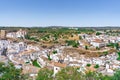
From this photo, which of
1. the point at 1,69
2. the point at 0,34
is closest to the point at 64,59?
the point at 1,69

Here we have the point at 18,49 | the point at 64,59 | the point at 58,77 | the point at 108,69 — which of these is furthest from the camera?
the point at 18,49

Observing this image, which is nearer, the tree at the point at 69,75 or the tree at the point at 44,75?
the tree at the point at 69,75

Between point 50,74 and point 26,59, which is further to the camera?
point 26,59

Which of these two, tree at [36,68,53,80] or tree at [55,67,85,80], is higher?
tree at [55,67,85,80]

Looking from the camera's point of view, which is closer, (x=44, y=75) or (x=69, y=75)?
(x=69, y=75)

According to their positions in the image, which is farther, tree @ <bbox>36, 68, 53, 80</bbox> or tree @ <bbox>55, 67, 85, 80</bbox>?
tree @ <bbox>36, 68, 53, 80</bbox>

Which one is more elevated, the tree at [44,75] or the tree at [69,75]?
the tree at [69,75]

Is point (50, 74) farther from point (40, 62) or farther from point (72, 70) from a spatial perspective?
point (40, 62)

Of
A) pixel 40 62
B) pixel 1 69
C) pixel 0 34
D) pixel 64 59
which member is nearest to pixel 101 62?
pixel 64 59

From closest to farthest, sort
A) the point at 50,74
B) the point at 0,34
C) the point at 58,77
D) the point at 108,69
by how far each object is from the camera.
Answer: the point at 58,77 → the point at 50,74 → the point at 108,69 → the point at 0,34

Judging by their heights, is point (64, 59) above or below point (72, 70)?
below

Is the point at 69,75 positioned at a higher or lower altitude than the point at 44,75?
higher
